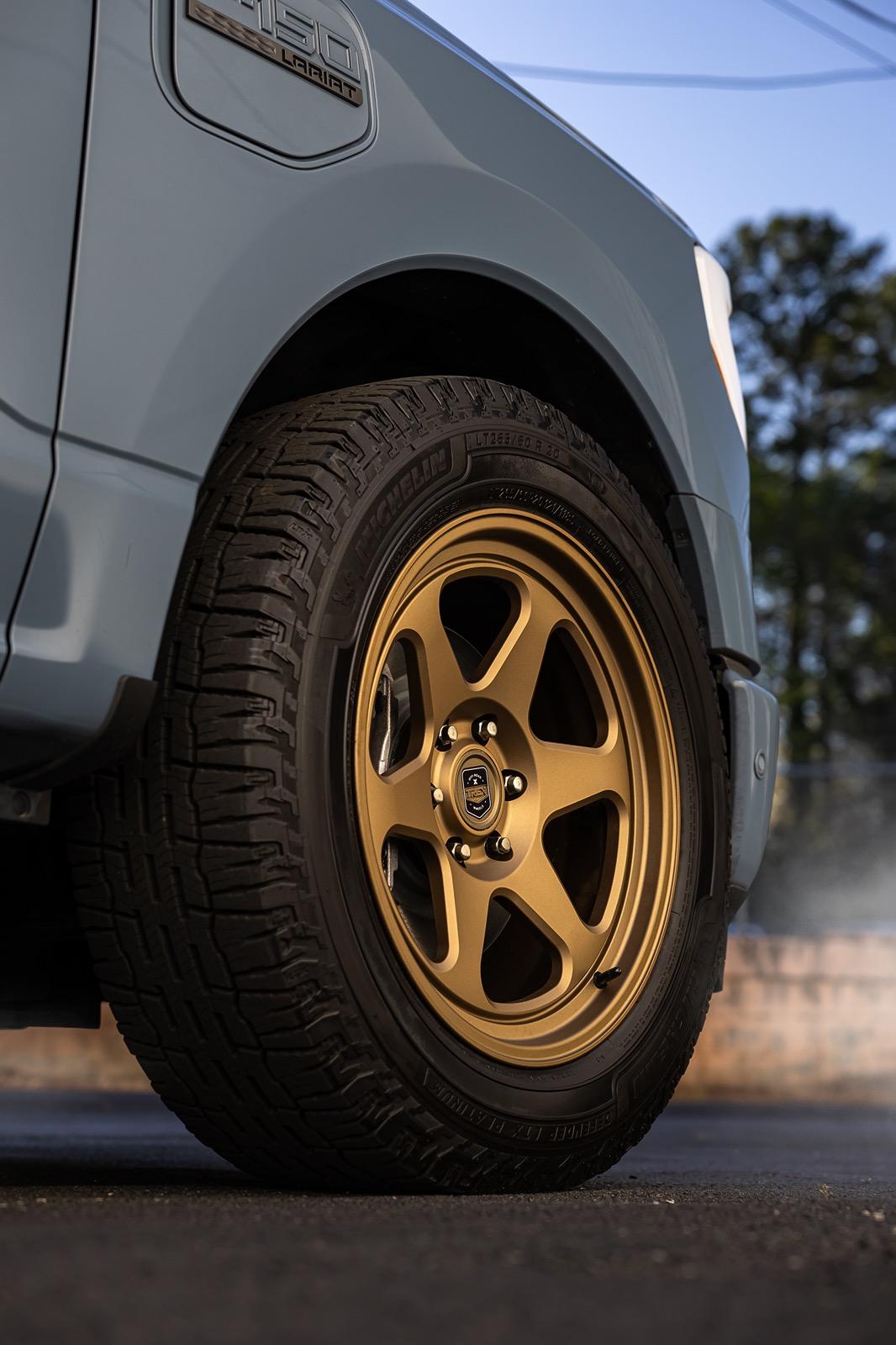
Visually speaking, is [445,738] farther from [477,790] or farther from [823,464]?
[823,464]

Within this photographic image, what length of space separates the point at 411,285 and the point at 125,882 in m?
0.89

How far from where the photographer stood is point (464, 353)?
7.22ft

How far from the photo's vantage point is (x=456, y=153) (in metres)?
1.89

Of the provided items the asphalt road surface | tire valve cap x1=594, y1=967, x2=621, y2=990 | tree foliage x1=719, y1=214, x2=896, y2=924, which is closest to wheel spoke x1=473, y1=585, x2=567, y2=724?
tire valve cap x1=594, y1=967, x2=621, y2=990

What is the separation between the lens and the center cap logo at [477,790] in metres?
1.86

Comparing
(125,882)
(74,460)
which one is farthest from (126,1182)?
(74,460)

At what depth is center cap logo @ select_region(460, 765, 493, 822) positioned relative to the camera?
6.09 ft

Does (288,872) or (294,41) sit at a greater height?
(294,41)

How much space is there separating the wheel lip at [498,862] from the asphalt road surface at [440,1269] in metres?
0.20

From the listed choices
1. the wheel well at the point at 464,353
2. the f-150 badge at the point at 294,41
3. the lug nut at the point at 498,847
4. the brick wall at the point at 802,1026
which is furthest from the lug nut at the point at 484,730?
the brick wall at the point at 802,1026

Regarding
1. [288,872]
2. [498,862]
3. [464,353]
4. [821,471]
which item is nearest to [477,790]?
[498,862]

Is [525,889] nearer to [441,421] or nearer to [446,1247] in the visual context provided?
[441,421]

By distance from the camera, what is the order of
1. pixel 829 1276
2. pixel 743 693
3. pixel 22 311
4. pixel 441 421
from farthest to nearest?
pixel 743 693 < pixel 441 421 < pixel 22 311 < pixel 829 1276

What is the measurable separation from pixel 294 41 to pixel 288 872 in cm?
Answer: 97
